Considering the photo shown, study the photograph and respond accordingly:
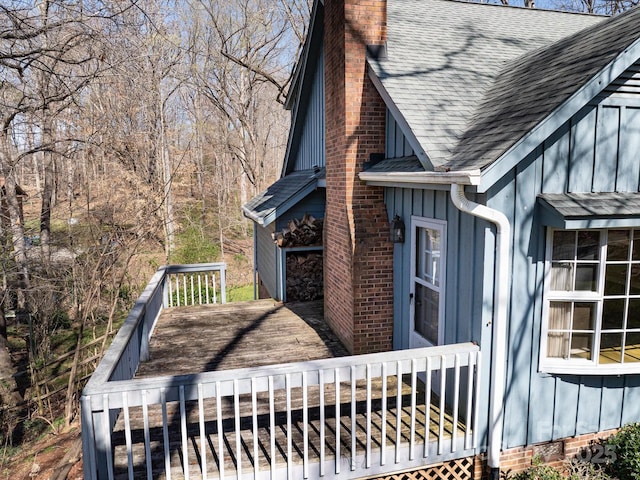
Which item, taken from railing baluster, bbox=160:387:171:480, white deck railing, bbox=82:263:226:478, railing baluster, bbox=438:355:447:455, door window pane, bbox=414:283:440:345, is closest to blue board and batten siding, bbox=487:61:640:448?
railing baluster, bbox=438:355:447:455

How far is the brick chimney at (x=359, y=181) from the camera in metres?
6.76

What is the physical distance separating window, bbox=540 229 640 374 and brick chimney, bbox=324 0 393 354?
2583 millimetres

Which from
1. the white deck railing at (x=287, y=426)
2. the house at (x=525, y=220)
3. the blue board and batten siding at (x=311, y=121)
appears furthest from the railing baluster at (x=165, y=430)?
the blue board and batten siding at (x=311, y=121)

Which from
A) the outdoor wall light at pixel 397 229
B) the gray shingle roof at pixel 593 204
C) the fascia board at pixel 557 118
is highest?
the fascia board at pixel 557 118

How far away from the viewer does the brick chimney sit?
676cm

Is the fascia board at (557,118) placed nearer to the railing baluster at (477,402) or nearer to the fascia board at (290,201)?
the railing baluster at (477,402)

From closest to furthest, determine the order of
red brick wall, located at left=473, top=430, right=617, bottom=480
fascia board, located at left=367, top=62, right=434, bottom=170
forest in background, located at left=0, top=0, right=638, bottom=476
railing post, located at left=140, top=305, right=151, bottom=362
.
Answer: red brick wall, located at left=473, top=430, right=617, bottom=480, fascia board, located at left=367, top=62, right=434, bottom=170, railing post, located at left=140, top=305, right=151, bottom=362, forest in background, located at left=0, top=0, right=638, bottom=476

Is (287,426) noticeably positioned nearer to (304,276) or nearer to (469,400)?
(469,400)

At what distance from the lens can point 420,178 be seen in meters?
5.00

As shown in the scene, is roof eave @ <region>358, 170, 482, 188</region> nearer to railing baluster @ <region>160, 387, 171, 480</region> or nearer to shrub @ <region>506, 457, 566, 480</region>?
shrub @ <region>506, 457, 566, 480</region>

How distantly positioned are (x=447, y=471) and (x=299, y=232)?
236 inches

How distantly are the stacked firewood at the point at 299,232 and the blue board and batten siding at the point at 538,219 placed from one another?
19.2 ft

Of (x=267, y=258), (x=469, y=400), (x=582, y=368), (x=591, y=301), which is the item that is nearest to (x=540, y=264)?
(x=591, y=301)

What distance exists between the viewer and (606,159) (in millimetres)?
4605
